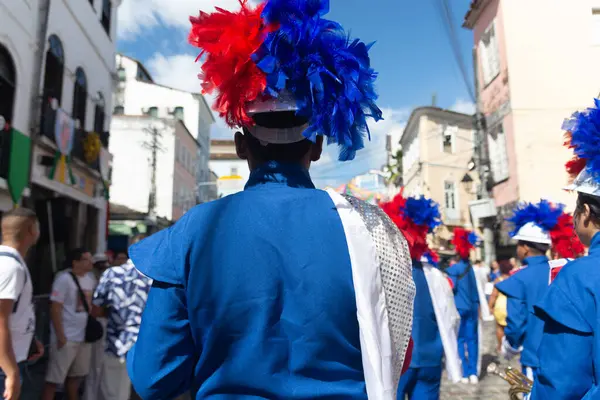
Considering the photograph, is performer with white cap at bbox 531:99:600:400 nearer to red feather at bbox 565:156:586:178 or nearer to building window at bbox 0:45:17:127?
red feather at bbox 565:156:586:178

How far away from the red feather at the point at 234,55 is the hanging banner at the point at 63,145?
34.0ft

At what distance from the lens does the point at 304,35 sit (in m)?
1.54

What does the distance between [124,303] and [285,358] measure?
12.7ft

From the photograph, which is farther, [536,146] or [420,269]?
[536,146]

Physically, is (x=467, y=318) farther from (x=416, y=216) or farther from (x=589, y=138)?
(x=589, y=138)

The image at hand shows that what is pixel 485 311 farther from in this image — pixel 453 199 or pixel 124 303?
pixel 453 199

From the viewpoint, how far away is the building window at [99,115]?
575 inches

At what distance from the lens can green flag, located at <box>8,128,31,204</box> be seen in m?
8.67

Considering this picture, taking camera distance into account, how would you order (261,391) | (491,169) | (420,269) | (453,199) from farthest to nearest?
1. (453,199)
2. (491,169)
3. (420,269)
4. (261,391)

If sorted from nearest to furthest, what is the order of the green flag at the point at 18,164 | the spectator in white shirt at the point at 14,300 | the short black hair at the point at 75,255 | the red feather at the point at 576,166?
the red feather at the point at 576,166, the spectator in white shirt at the point at 14,300, the short black hair at the point at 75,255, the green flag at the point at 18,164

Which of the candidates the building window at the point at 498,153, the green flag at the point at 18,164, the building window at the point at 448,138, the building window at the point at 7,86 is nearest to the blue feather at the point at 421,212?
the green flag at the point at 18,164

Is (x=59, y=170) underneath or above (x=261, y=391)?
above

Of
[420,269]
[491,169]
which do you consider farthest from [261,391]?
[491,169]

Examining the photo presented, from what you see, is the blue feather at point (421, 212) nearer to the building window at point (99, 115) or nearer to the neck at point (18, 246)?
the neck at point (18, 246)
